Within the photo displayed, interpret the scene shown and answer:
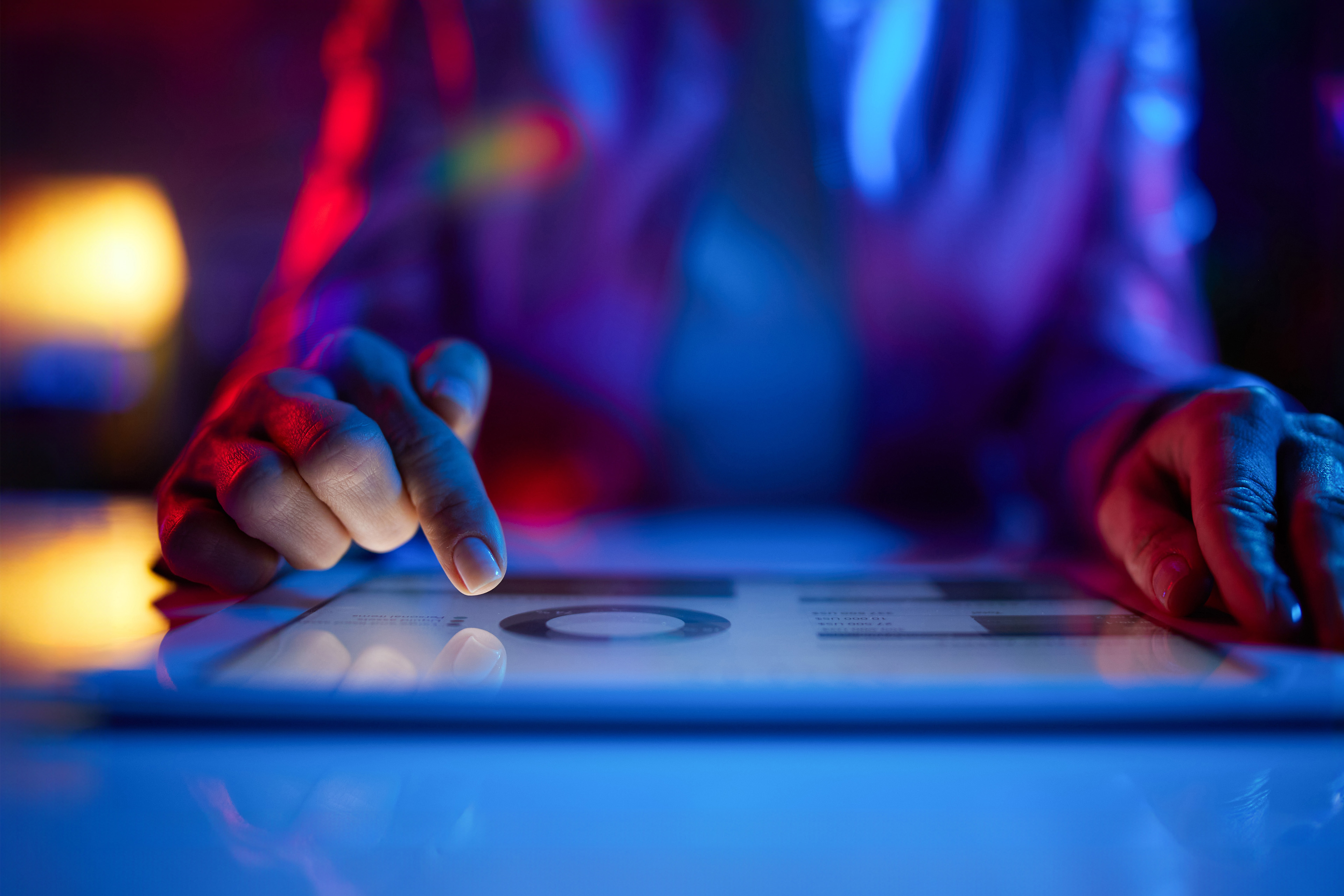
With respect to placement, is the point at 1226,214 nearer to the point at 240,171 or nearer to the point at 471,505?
the point at 471,505

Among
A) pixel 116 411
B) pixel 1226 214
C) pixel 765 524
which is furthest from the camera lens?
pixel 116 411

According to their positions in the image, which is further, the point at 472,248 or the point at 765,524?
the point at 472,248

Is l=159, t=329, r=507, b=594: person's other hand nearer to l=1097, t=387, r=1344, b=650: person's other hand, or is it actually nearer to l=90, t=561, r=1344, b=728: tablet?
l=90, t=561, r=1344, b=728: tablet

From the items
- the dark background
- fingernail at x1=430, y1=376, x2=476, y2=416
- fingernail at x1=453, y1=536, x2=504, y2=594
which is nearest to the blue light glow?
fingernail at x1=430, y1=376, x2=476, y2=416

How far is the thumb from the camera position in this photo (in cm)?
53

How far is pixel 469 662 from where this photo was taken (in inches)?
13.4

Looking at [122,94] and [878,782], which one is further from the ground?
[122,94]

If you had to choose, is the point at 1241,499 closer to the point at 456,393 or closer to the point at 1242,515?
the point at 1242,515

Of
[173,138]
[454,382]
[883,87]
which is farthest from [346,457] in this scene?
[173,138]

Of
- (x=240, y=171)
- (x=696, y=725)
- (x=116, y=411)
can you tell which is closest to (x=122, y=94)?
(x=240, y=171)

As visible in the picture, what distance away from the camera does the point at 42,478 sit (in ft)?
4.10

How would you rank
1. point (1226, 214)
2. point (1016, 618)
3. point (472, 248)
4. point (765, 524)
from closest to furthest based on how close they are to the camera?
1. point (1016, 618)
2. point (765, 524)
3. point (472, 248)
4. point (1226, 214)

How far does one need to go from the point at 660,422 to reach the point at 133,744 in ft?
2.29

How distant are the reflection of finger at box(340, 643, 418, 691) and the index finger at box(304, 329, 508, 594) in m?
0.08
